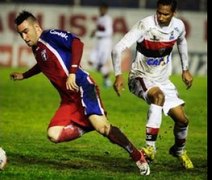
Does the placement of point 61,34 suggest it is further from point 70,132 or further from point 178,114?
point 178,114

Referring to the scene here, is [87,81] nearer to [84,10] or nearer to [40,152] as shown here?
[40,152]

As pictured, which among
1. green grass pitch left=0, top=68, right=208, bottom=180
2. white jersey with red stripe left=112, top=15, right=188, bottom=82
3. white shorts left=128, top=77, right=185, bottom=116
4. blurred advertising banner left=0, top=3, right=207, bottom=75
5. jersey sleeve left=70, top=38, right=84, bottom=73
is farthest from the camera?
blurred advertising banner left=0, top=3, right=207, bottom=75

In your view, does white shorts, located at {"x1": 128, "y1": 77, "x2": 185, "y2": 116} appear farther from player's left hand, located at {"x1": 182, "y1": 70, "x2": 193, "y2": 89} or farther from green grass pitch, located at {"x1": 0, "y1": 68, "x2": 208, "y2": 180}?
green grass pitch, located at {"x1": 0, "y1": 68, "x2": 208, "y2": 180}

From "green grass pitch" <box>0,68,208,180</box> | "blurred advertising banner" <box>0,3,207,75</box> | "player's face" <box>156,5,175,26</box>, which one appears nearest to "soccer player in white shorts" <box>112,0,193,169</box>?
"player's face" <box>156,5,175,26</box>

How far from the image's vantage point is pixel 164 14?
34.3ft

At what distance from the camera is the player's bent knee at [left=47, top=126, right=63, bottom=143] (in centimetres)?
982

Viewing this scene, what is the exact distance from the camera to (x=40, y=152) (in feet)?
38.0

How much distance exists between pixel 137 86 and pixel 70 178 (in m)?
2.21

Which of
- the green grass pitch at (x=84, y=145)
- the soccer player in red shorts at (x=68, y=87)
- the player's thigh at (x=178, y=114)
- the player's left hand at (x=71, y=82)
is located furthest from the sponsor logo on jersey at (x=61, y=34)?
the player's thigh at (x=178, y=114)

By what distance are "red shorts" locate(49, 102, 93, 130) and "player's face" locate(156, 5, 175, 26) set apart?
1.59 metres

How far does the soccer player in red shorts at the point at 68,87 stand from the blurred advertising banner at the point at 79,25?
24556 millimetres

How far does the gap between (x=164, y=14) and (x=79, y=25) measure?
2441 cm

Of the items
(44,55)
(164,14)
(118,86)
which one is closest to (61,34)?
(44,55)

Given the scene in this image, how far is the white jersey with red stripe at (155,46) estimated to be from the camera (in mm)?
10625
